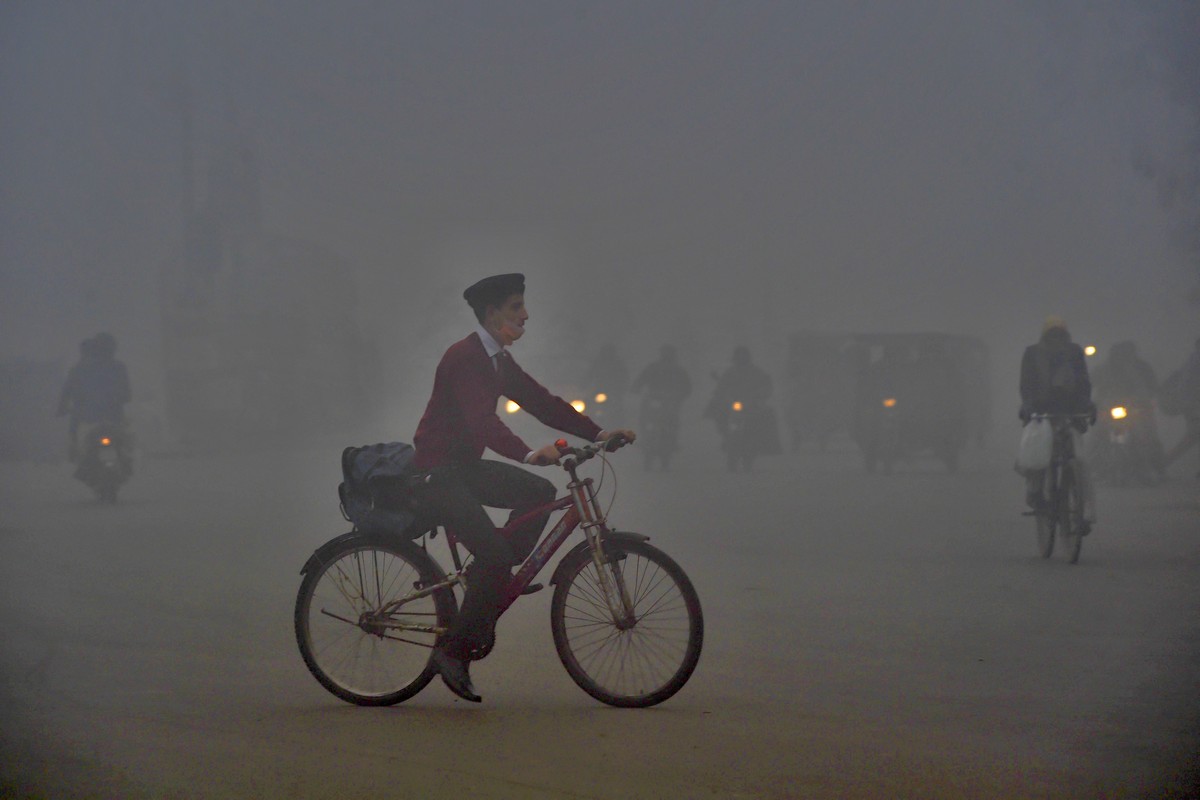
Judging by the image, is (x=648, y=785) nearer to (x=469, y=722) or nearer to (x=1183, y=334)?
(x=469, y=722)

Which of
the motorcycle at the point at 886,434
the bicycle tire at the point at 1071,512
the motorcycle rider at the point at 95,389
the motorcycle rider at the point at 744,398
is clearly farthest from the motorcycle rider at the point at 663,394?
the bicycle tire at the point at 1071,512

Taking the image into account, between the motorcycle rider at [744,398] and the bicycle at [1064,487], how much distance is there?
Answer: 11179 mm

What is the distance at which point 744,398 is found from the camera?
72.3 feet

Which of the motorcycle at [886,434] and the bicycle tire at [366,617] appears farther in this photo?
the motorcycle at [886,434]

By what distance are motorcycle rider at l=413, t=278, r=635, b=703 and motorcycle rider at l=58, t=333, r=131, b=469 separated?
37.6 ft

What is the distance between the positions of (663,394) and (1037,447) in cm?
1162

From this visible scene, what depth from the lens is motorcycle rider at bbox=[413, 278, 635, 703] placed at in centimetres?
575

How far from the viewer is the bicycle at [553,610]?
5688mm

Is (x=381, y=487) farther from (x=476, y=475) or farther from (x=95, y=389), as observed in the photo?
(x=95, y=389)

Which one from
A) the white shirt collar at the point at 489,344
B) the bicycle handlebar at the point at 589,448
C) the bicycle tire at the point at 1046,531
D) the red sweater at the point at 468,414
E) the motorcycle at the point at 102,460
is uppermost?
the white shirt collar at the point at 489,344

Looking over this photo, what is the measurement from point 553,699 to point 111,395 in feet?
39.2

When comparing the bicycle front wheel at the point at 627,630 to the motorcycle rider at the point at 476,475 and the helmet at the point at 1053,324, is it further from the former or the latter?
the helmet at the point at 1053,324

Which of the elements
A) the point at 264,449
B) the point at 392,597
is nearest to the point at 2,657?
the point at 392,597

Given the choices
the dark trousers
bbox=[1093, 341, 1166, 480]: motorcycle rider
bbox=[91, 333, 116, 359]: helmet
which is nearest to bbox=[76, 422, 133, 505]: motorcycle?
bbox=[91, 333, 116, 359]: helmet
